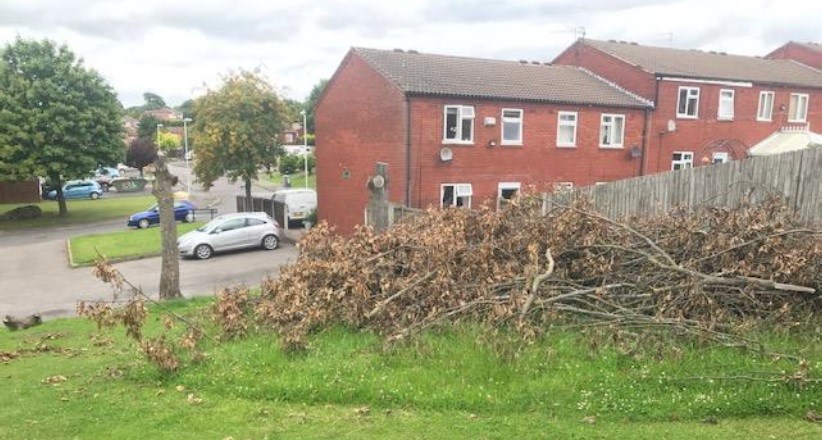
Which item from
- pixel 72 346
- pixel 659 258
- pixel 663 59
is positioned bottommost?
pixel 72 346

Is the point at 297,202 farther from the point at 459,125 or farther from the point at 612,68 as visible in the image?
the point at 612,68

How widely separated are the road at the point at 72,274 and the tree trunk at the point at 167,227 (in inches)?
65.4

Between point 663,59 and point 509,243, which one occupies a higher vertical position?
point 663,59

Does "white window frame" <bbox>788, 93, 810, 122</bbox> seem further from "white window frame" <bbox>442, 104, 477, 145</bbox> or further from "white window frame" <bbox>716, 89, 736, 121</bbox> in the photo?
"white window frame" <bbox>442, 104, 477, 145</bbox>

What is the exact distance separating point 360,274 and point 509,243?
1.83 m

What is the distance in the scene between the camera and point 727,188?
8.79m

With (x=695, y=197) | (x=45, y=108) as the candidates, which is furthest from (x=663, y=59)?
(x=45, y=108)

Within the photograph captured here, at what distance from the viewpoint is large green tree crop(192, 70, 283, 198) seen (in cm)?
2841

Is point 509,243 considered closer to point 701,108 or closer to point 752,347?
point 752,347

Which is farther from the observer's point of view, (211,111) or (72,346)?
(211,111)

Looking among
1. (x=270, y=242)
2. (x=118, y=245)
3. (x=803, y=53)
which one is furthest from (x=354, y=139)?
(x=803, y=53)

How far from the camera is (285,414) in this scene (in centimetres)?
516

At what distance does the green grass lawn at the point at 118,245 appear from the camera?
20.9 m

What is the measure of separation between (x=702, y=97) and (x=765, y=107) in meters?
3.80
